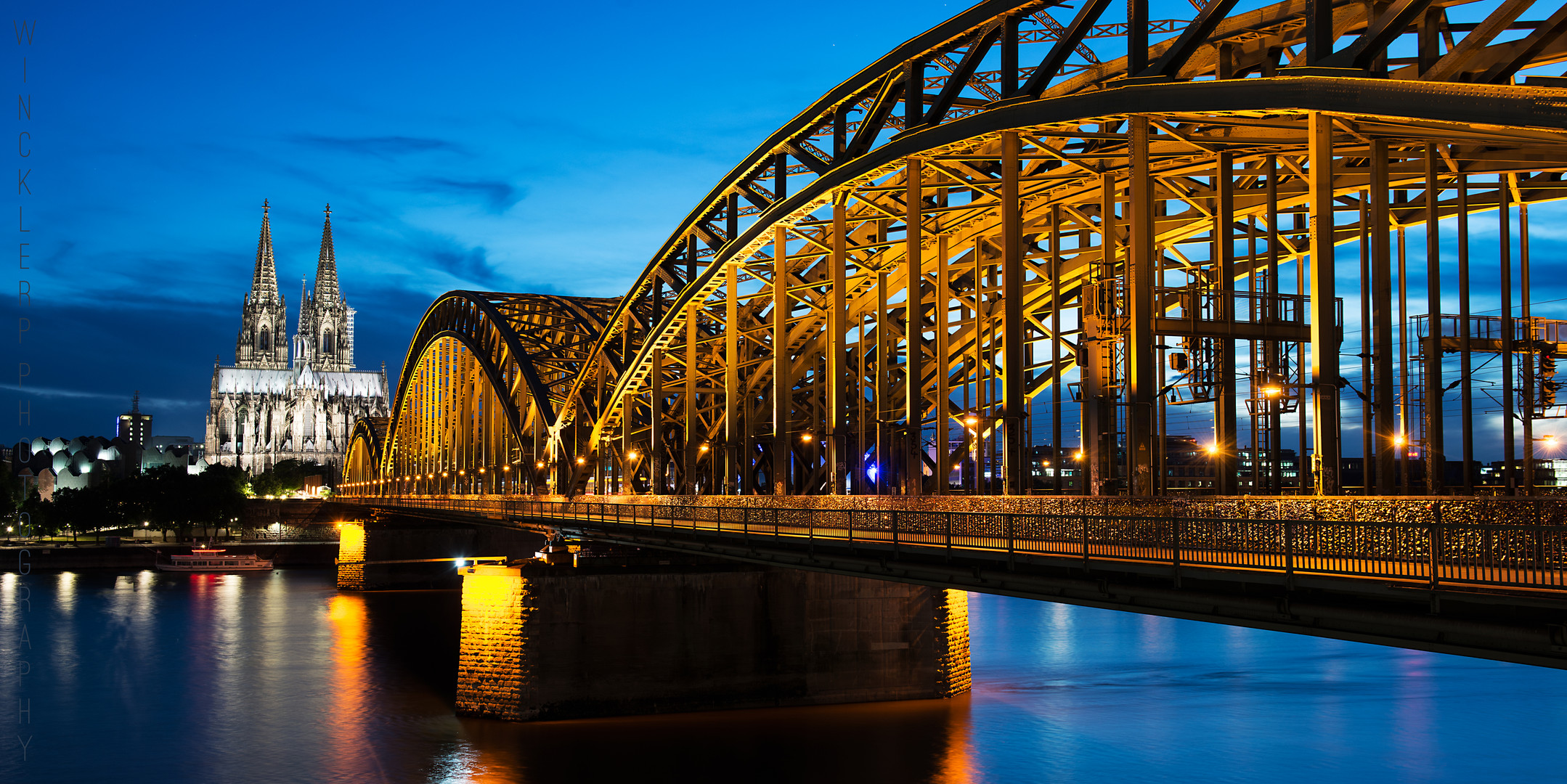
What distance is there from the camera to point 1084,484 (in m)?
29.4

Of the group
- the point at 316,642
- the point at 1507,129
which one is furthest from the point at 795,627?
the point at 316,642

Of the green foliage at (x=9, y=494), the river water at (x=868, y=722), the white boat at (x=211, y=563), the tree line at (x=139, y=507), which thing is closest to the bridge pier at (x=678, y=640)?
the river water at (x=868, y=722)

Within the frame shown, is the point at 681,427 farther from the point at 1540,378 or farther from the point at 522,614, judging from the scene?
the point at 1540,378

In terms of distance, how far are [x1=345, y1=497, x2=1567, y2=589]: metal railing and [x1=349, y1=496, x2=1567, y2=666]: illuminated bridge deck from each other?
0.03 metres

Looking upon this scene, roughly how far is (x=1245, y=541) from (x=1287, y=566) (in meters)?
1.25

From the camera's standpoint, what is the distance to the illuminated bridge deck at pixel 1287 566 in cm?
1409

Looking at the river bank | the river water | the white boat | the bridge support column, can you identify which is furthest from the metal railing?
the river bank

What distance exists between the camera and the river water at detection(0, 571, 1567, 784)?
35.6m

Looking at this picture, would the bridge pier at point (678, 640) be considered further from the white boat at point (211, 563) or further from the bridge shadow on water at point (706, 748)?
the white boat at point (211, 563)

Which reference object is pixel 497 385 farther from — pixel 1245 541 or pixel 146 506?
pixel 146 506

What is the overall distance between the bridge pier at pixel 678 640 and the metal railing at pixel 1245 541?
982cm

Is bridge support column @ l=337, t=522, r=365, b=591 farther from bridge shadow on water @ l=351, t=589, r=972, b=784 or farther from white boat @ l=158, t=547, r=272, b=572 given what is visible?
bridge shadow on water @ l=351, t=589, r=972, b=784

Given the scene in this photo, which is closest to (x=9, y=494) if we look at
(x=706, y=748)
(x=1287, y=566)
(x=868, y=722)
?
(x=706, y=748)

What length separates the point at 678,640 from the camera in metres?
39.8
